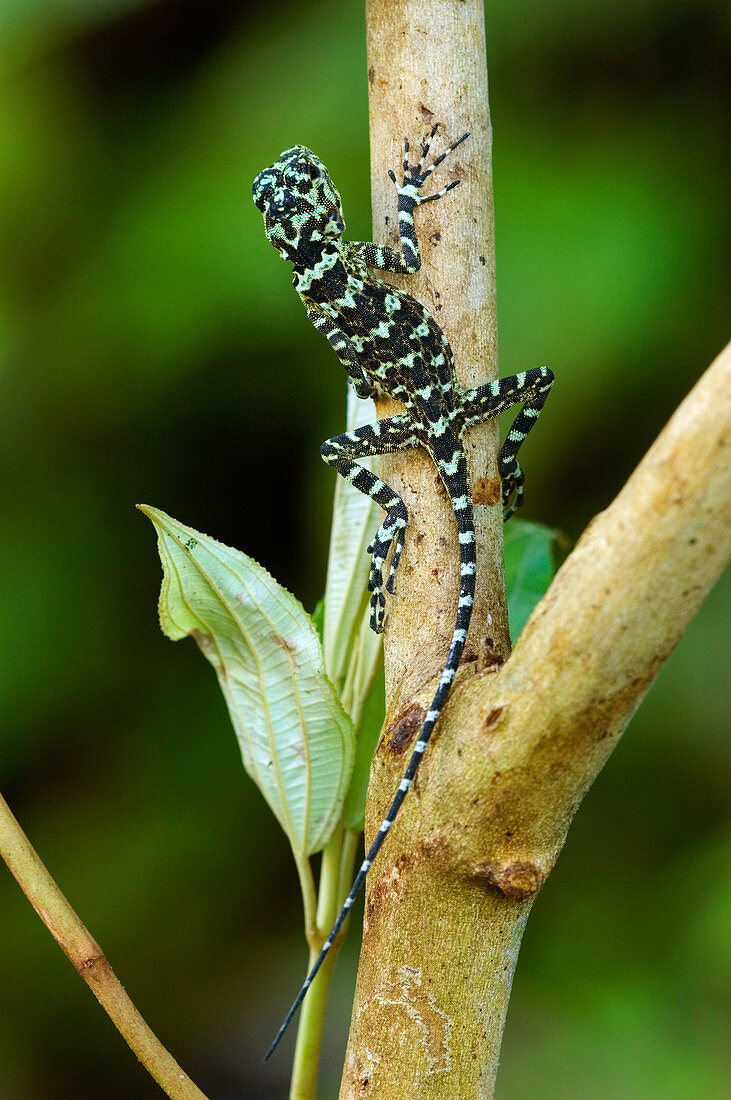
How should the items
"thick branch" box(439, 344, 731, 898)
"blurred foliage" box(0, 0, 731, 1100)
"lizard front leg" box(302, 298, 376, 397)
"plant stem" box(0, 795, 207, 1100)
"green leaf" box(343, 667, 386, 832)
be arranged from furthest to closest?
"blurred foliage" box(0, 0, 731, 1100), "lizard front leg" box(302, 298, 376, 397), "green leaf" box(343, 667, 386, 832), "plant stem" box(0, 795, 207, 1100), "thick branch" box(439, 344, 731, 898)

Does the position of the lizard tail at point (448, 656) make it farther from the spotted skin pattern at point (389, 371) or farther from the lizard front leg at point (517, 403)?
the lizard front leg at point (517, 403)

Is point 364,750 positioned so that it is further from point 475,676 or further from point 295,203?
point 295,203

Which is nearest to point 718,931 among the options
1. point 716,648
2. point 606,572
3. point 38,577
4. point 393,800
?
point 716,648

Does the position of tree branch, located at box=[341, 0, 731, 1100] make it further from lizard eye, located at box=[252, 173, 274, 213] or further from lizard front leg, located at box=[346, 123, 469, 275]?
lizard eye, located at box=[252, 173, 274, 213]

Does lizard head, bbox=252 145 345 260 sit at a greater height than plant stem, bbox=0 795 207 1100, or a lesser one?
greater

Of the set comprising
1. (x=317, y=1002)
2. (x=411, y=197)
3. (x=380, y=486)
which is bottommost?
(x=317, y=1002)

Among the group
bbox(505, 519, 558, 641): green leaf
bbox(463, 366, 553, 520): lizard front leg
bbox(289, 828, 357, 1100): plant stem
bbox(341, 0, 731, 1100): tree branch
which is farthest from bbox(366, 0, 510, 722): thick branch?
bbox(289, 828, 357, 1100): plant stem

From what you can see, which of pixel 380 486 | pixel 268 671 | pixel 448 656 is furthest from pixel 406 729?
pixel 380 486

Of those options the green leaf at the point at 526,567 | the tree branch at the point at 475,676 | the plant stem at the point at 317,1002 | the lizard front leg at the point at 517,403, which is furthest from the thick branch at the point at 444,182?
the plant stem at the point at 317,1002
